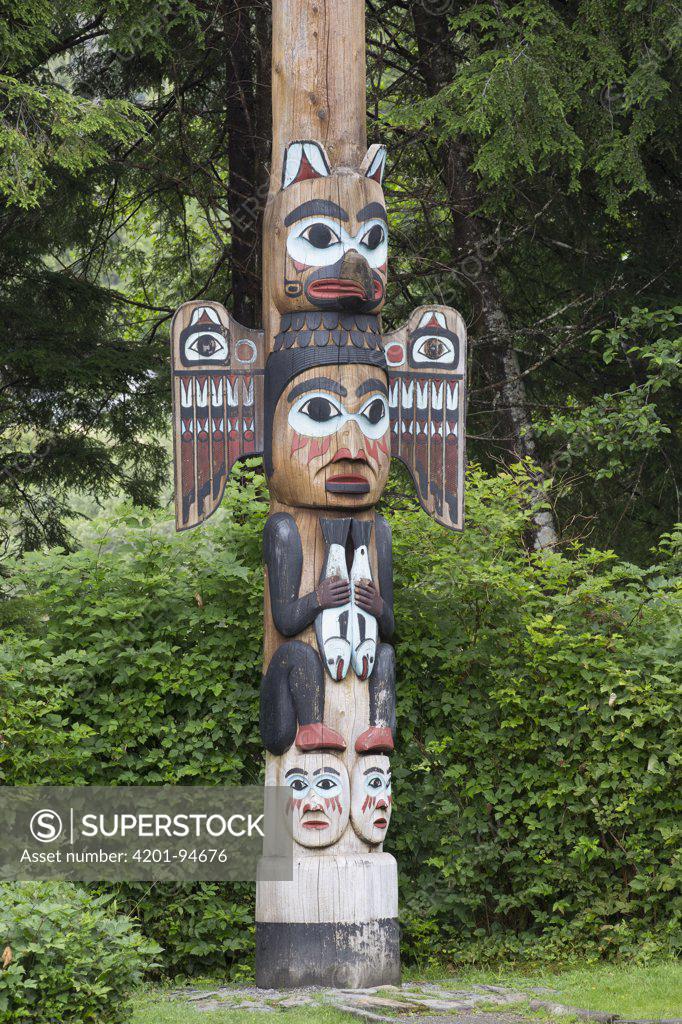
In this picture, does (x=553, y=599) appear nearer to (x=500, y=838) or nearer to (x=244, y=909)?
(x=500, y=838)

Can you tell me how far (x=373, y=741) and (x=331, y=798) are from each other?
0.37 meters

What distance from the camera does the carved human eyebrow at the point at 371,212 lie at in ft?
22.2

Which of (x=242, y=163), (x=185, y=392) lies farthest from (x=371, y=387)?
(x=242, y=163)

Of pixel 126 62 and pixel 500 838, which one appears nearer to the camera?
pixel 500 838

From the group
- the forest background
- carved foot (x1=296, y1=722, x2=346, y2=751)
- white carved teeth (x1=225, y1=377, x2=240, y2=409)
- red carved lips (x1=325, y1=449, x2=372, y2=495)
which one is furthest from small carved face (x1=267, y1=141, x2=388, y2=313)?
carved foot (x1=296, y1=722, x2=346, y2=751)

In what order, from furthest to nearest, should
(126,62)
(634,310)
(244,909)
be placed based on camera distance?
(126,62), (634,310), (244,909)

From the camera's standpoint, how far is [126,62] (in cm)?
1124

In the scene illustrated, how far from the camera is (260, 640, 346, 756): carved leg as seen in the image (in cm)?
641

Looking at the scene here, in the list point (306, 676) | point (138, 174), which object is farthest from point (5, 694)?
point (138, 174)

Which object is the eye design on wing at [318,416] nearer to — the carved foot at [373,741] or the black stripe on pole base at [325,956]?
the carved foot at [373,741]

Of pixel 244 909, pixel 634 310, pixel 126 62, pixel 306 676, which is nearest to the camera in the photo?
pixel 306 676

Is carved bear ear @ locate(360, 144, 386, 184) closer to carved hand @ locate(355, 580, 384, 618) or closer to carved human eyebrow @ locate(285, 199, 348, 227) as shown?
carved human eyebrow @ locate(285, 199, 348, 227)

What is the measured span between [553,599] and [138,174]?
256 inches

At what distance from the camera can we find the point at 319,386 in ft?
21.6
